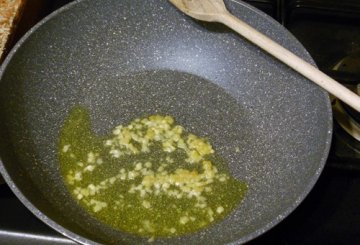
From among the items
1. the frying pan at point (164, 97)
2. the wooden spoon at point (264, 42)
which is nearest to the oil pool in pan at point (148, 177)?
the frying pan at point (164, 97)

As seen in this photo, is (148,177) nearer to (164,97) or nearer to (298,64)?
(164,97)

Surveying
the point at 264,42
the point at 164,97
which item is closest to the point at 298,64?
the point at 264,42

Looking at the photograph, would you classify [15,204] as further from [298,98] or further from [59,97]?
[298,98]

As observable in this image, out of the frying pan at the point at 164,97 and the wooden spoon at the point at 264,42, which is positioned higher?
the wooden spoon at the point at 264,42

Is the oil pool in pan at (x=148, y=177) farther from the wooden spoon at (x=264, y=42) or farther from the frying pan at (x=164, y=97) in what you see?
the wooden spoon at (x=264, y=42)

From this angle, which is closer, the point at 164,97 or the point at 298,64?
the point at 298,64
